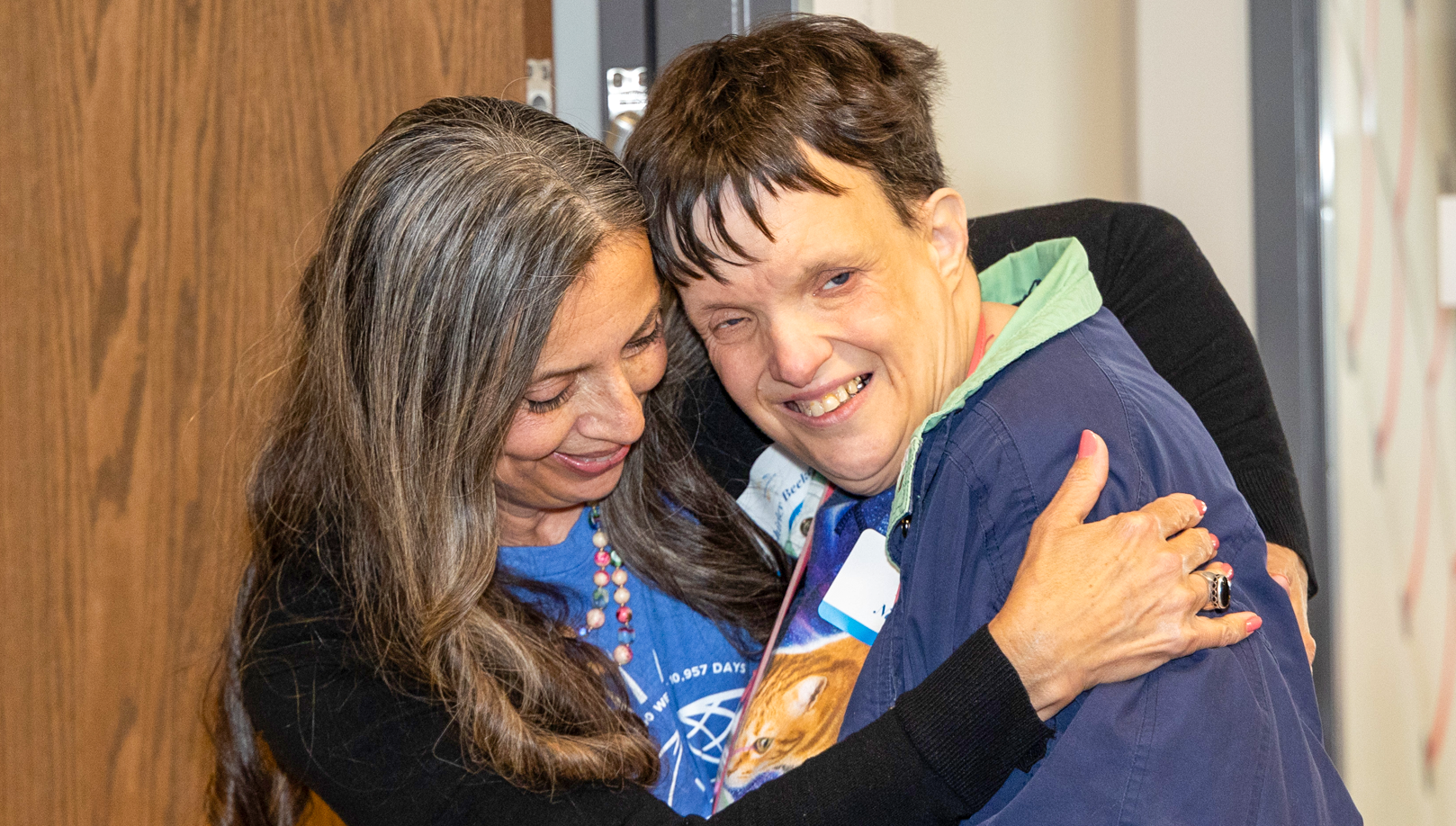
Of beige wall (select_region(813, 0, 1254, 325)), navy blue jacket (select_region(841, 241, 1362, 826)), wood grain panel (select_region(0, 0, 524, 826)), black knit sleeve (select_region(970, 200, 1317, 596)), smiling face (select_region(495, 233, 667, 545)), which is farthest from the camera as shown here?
beige wall (select_region(813, 0, 1254, 325))

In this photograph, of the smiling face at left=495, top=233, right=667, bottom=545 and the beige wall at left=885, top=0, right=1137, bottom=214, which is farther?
the beige wall at left=885, top=0, right=1137, bottom=214

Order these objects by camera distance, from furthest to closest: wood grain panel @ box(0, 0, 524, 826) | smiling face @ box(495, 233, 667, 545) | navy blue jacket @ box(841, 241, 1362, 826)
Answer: wood grain panel @ box(0, 0, 524, 826) < smiling face @ box(495, 233, 667, 545) < navy blue jacket @ box(841, 241, 1362, 826)

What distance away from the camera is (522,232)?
3.68 ft

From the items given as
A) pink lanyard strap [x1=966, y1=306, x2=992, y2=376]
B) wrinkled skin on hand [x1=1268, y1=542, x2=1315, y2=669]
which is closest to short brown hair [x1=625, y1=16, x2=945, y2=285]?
pink lanyard strap [x1=966, y1=306, x2=992, y2=376]

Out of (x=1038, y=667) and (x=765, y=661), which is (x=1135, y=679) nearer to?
(x=1038, y=667)

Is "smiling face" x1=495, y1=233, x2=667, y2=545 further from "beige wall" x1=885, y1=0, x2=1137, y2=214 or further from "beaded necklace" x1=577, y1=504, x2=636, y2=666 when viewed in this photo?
"beige wall" x1=885, y1=0, x2=1137, y2=214

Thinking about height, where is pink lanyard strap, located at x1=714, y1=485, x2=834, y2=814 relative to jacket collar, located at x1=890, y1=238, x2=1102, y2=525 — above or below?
below

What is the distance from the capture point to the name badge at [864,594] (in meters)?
1.21

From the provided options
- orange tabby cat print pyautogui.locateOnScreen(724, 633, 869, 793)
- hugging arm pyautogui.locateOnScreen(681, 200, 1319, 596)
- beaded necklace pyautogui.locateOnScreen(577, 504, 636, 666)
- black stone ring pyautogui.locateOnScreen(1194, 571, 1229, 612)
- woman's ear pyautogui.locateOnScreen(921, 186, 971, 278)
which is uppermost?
woman's ear pyautogui.locateOnScreen(921, 186, 971, 278)

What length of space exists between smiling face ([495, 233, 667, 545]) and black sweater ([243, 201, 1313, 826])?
248 mm

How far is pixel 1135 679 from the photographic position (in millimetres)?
954

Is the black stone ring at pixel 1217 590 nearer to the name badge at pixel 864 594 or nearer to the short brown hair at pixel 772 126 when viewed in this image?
the name badge at pixel 864 594

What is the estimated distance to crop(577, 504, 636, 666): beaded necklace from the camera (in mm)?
1330

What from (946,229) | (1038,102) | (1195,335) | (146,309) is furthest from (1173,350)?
(146,309)
